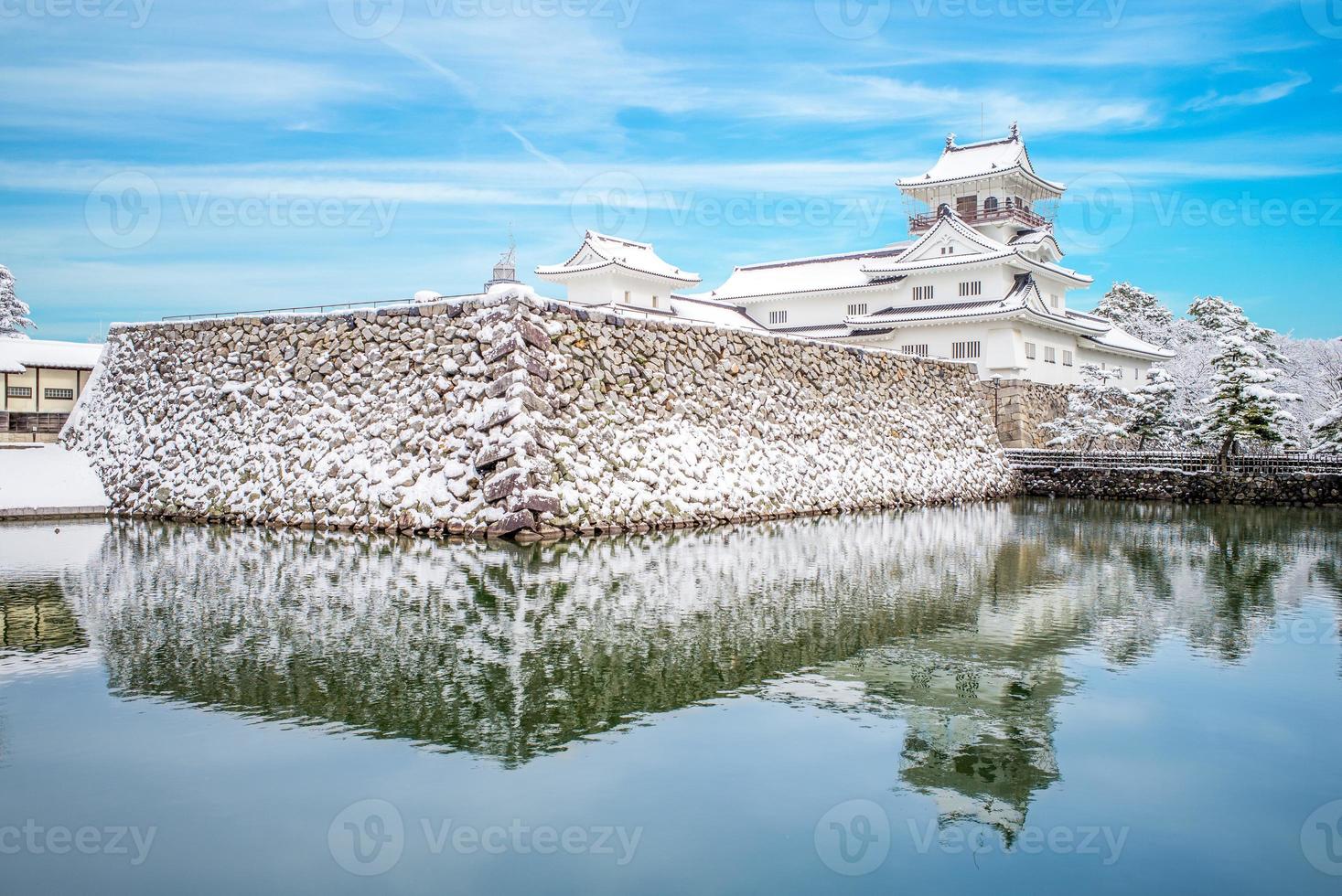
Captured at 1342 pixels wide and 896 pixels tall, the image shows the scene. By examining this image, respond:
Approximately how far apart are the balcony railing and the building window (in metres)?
6.71

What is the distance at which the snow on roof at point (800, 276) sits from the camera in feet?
123

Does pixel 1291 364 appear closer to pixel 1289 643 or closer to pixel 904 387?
pixel 904 387

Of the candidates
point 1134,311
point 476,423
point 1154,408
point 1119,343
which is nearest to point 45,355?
point 476,423

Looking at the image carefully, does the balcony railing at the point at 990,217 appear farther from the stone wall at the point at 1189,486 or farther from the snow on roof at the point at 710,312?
the stone wall at the point at 1189,486

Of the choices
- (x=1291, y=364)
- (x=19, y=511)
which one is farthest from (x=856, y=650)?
(x=1291, y=364)

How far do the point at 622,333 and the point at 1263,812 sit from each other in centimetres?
1385

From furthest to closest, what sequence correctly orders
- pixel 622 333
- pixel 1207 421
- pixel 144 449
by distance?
1. pixel 1207 421
2. pixel 144 449
3. pixel 622 333

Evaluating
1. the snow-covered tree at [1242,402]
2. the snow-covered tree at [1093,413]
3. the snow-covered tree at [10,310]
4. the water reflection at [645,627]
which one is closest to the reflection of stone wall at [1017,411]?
the snow-covered tree at [1093,413]

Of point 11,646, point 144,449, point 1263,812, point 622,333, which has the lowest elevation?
point 1263,812

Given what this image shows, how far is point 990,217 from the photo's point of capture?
38188mm

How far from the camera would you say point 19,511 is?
57.4ft

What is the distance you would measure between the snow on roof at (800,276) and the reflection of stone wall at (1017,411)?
23.9 ft

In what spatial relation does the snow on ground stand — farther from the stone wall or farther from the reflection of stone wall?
the reflection of stone wall

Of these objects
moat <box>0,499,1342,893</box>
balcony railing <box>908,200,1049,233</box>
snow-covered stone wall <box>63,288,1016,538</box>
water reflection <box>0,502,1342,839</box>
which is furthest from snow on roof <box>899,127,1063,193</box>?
moat <box>0,499,1342,893</box>
